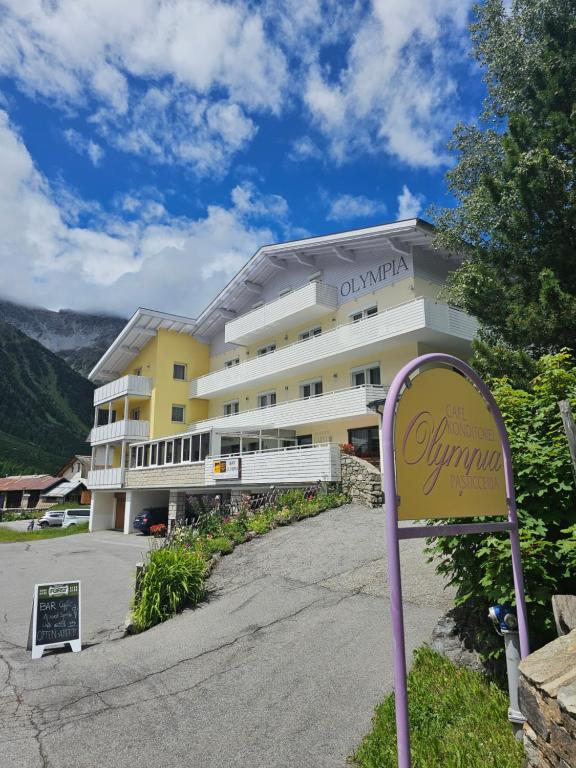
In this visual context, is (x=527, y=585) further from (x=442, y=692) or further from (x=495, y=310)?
(x=495, y=310)

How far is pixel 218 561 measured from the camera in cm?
1213

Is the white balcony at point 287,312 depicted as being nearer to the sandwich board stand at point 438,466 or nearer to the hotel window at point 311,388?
the hotel window at point 311,388

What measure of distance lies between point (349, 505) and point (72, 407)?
167 m

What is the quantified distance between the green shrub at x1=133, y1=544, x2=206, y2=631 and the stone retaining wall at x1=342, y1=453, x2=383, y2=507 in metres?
Result: 8.02

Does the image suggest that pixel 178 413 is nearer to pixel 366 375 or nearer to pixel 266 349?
pixel 266 349

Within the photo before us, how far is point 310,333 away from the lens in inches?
1124

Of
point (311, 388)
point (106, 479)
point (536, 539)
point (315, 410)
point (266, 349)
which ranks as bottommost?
point (536, 539)

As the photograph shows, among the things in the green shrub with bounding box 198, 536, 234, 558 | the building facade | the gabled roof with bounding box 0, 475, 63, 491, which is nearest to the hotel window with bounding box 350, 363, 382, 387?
the building facade

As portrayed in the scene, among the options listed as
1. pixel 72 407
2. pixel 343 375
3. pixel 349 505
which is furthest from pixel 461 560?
pixel 72 407

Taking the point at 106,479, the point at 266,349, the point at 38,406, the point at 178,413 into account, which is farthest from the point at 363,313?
the point at 38,406

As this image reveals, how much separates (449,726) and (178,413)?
32908mm

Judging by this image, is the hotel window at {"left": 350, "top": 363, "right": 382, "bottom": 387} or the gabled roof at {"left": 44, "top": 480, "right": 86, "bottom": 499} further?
the gabled roof at {"left": 44, "top": 480, "right": 86, "bottom": 499}

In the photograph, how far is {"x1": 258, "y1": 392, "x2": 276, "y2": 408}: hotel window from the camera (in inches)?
1207

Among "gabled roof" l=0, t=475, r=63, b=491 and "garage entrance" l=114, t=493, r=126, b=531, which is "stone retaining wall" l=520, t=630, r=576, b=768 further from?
"gabled roof" l=0, t=475, r=63, b=491
